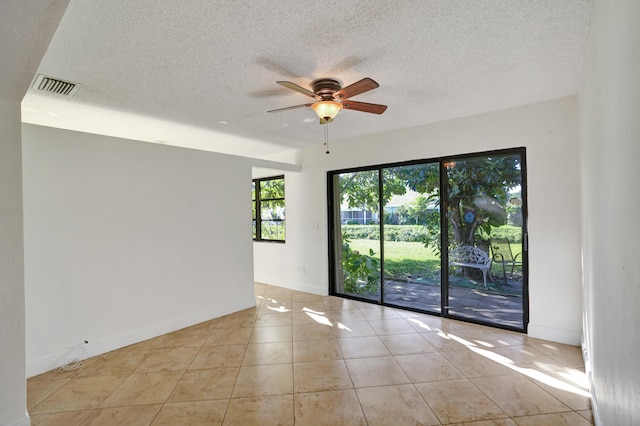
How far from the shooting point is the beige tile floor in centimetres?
215

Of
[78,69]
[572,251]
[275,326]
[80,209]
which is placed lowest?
[275,326]

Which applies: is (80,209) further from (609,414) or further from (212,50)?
(609,414)

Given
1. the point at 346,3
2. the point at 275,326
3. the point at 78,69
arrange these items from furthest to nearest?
the point at 275,326 → the point at 78,69 → the point at 346,3

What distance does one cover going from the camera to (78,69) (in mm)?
2398

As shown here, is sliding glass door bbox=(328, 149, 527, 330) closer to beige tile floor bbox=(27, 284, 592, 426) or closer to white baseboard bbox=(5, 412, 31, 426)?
beige tile floor bbox=(27, 284, 592, 426)

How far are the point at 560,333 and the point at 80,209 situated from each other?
201 inches

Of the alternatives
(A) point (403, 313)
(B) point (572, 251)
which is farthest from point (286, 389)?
(B) point (572, 251)

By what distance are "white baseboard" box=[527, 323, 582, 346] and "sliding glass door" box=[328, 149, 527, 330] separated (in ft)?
0.47

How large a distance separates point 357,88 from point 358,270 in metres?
3.35

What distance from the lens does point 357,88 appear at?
7.79ft

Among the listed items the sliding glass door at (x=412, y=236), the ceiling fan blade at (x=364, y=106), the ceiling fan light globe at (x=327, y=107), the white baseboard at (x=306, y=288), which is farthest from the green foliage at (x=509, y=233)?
the white baseboard at (x=306, y=288)

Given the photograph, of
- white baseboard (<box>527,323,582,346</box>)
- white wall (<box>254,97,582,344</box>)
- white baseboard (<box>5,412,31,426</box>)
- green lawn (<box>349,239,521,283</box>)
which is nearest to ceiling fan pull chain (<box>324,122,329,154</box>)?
white wall (<box>254,97,582,344</box>)

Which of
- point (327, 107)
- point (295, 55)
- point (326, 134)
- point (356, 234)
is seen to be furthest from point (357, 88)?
point (356, 234)

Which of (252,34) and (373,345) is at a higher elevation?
(252,34)
